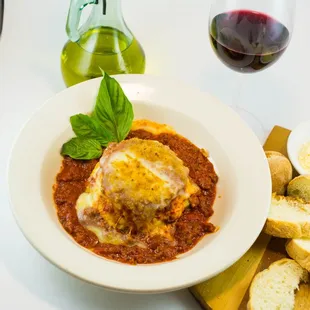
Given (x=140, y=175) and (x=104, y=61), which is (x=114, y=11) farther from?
(x=140, y=175)

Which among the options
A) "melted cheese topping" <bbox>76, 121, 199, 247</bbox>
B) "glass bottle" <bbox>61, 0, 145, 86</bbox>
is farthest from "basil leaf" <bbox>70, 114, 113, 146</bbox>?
"glass bottle" <bbox>61, 0, 145, 86</bbox>

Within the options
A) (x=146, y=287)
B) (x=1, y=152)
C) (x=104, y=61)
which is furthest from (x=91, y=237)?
(x=104, y=61)

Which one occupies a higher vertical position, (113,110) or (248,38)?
(248,38)

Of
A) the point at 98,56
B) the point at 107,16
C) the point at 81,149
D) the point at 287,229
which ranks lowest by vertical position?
the point at 287,229

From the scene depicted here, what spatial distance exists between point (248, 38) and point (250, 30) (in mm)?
35

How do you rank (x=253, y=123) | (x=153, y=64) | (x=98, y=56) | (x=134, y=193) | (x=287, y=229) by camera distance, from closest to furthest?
(x=134, y=193) < (x=287, y=229) < (x=98, y=56) < (x=253, y=123) < (x=153, y=64)

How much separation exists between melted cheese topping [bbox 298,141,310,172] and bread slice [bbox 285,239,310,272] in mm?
363

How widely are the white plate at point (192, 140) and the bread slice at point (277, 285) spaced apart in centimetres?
18

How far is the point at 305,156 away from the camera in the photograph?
2072 mm

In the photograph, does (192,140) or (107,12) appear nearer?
(192,140)

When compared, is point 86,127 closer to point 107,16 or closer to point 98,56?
point 98,56

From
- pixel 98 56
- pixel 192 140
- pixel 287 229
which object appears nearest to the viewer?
pixel 287 229

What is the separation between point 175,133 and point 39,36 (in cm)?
91

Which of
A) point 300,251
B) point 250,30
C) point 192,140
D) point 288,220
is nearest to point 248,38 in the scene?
point 250,30
